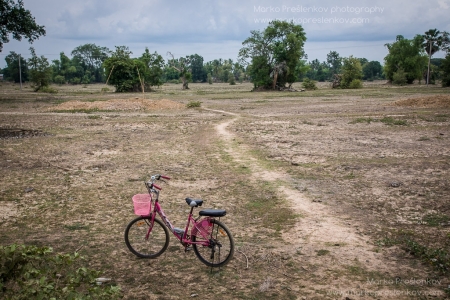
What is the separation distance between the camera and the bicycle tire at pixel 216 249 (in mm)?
5031

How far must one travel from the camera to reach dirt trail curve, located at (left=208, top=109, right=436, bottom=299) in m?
4.74

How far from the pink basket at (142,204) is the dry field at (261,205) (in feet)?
2.59

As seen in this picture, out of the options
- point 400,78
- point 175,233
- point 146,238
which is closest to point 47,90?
point 146,238

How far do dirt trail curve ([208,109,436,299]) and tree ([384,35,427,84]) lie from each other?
255 ft

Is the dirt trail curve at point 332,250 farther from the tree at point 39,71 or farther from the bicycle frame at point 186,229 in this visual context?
the tree at point 39,71

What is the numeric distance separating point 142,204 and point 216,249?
1292 millimetres

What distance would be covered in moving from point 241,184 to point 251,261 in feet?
13.0

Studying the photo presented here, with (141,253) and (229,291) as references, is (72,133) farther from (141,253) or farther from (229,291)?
(229,291)

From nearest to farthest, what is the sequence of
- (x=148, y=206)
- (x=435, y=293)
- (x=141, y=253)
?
(x=435, y=293) → (x=148, y=206) → (x=141, y=253)

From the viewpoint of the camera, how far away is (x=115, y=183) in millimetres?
9367

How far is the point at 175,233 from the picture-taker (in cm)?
537

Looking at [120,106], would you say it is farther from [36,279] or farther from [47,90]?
[47,90]

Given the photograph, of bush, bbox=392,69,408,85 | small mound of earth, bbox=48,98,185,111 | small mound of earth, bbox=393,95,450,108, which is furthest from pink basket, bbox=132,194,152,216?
bush, bbox=392,69,408,85

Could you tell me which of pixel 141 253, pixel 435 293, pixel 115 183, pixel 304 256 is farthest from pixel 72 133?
pixel 435 293
